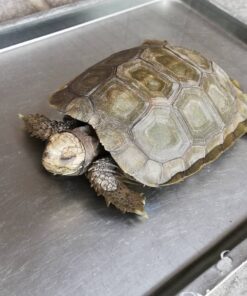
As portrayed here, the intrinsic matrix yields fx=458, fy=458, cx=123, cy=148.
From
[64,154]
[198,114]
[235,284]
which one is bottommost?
[235,284]

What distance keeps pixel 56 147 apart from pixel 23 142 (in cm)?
23

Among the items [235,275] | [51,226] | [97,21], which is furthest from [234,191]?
[97,21]

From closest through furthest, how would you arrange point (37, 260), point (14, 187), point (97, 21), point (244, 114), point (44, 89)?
1. point (37, 260)
2. point (14, 187)
3. point (244, 114)
4. point (44, 89)
5. point (97, 21)

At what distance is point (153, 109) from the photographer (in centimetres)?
112

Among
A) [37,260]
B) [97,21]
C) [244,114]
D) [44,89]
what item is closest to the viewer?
[37,260]

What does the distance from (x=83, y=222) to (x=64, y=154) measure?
0.18 meters

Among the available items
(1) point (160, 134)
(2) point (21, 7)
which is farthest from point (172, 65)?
(2) point (21, 7)

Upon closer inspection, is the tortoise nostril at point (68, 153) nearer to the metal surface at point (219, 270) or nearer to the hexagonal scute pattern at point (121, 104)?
the hexagonal scute pattern at point (121, 104)

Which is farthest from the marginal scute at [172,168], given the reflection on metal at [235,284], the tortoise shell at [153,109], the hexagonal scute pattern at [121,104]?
the reflection on metal at [235,284]

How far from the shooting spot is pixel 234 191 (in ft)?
4.09

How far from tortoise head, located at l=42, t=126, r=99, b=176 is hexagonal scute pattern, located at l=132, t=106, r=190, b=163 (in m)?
0.12

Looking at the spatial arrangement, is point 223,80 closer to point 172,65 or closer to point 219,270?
point 172,65

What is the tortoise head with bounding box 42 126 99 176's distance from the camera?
3.56 ft

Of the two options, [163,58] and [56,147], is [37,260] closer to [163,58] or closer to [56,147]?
[56,147]
